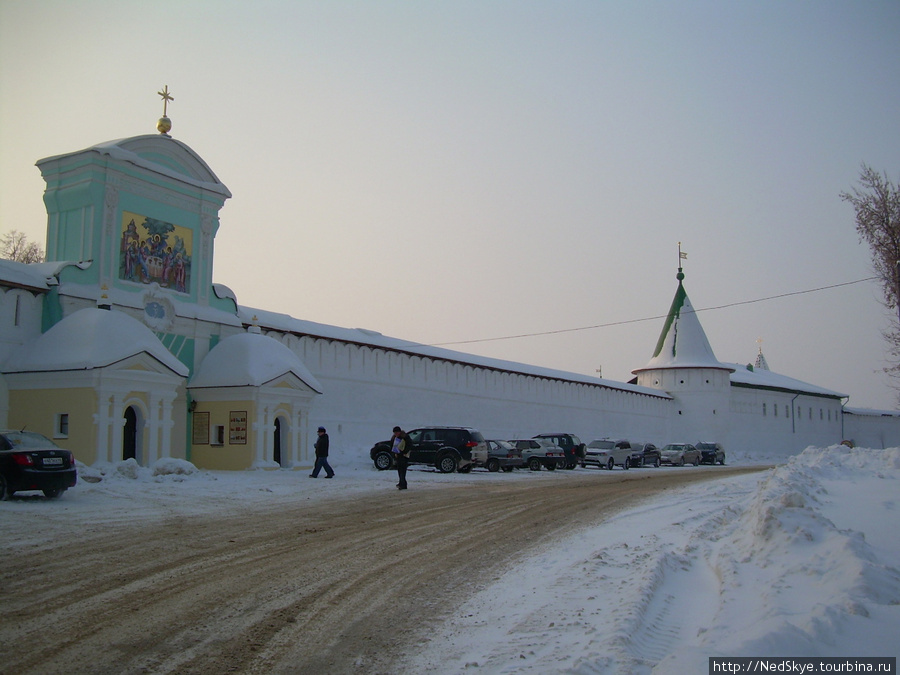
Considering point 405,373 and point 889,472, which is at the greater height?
point 405,373

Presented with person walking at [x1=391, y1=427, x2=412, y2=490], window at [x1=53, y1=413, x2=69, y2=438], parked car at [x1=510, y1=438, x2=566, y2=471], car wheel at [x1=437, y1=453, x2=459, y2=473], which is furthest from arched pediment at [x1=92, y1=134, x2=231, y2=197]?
parked car at [x1=510, y1=438, x2=566, y2=471]

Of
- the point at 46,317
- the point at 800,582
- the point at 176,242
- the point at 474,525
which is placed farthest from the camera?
the point at 176,242

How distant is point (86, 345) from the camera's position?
21.3 metres

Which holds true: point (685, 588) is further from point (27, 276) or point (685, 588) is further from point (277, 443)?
point (27, 276)

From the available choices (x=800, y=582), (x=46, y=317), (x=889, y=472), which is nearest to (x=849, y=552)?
(x=800, y=582)

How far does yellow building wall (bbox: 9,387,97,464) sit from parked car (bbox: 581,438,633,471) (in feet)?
72.8

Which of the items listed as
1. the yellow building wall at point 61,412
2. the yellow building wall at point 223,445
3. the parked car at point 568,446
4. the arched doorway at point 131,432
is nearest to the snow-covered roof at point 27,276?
the yellow building wall at point 61,412

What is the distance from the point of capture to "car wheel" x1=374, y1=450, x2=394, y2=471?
2848cm

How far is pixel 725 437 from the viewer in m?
60.2

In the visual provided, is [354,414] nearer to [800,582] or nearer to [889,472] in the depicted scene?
[889,472]

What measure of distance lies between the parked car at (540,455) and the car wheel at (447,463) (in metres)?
5.51

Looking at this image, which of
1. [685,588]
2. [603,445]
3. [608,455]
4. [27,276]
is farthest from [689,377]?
[685,588]

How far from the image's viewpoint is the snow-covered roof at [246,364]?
2553 cm

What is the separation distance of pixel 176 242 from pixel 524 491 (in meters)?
14.9
